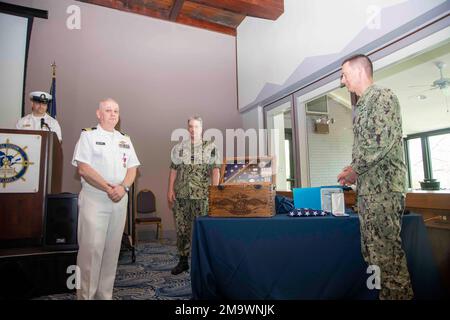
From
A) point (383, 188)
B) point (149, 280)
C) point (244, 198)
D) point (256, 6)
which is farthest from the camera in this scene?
point (256, 6)

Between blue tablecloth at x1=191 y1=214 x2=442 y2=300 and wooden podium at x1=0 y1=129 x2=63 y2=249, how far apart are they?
1.68 metres

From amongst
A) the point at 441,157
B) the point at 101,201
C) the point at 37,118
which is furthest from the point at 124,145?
the point at 441,157

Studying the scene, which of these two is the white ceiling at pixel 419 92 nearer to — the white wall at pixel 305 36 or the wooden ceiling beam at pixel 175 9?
the white wall at pixel 305 36

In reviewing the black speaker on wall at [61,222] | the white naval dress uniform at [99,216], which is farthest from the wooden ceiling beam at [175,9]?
the black speaker on wall at [61,222]

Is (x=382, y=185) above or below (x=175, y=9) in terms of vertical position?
below

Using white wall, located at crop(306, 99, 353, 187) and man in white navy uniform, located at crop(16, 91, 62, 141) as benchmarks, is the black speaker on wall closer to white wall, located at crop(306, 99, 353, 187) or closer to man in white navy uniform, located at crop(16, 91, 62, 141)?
man in white navy uniform, located at crop(16, 91, 62, 141)

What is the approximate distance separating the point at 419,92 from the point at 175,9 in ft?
18.1

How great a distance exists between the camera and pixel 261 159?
77.9 inches

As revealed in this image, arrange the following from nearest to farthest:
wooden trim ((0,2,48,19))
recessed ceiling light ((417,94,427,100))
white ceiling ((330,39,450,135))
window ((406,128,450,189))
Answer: wooden trim ((0,2,48,19)) < white ceiling ((330,39,450,135)) < recessed ceiling light ((417,94,427,100)) < window ((406,128,450,189))

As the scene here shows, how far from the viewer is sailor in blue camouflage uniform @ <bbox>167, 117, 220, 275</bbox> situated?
9.37 feet

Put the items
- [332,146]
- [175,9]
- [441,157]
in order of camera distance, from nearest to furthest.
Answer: [175,9], [332,146], [441,157]

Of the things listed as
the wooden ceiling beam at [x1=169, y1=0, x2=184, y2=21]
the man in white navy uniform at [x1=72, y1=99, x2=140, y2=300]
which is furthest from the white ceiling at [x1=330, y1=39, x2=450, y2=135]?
the man in white navy uniform at [x1=72, y1=99, x2=140, y2=300]

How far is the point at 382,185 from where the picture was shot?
4.99 feet

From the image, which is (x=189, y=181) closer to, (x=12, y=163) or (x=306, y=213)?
(x=306, y=213)
